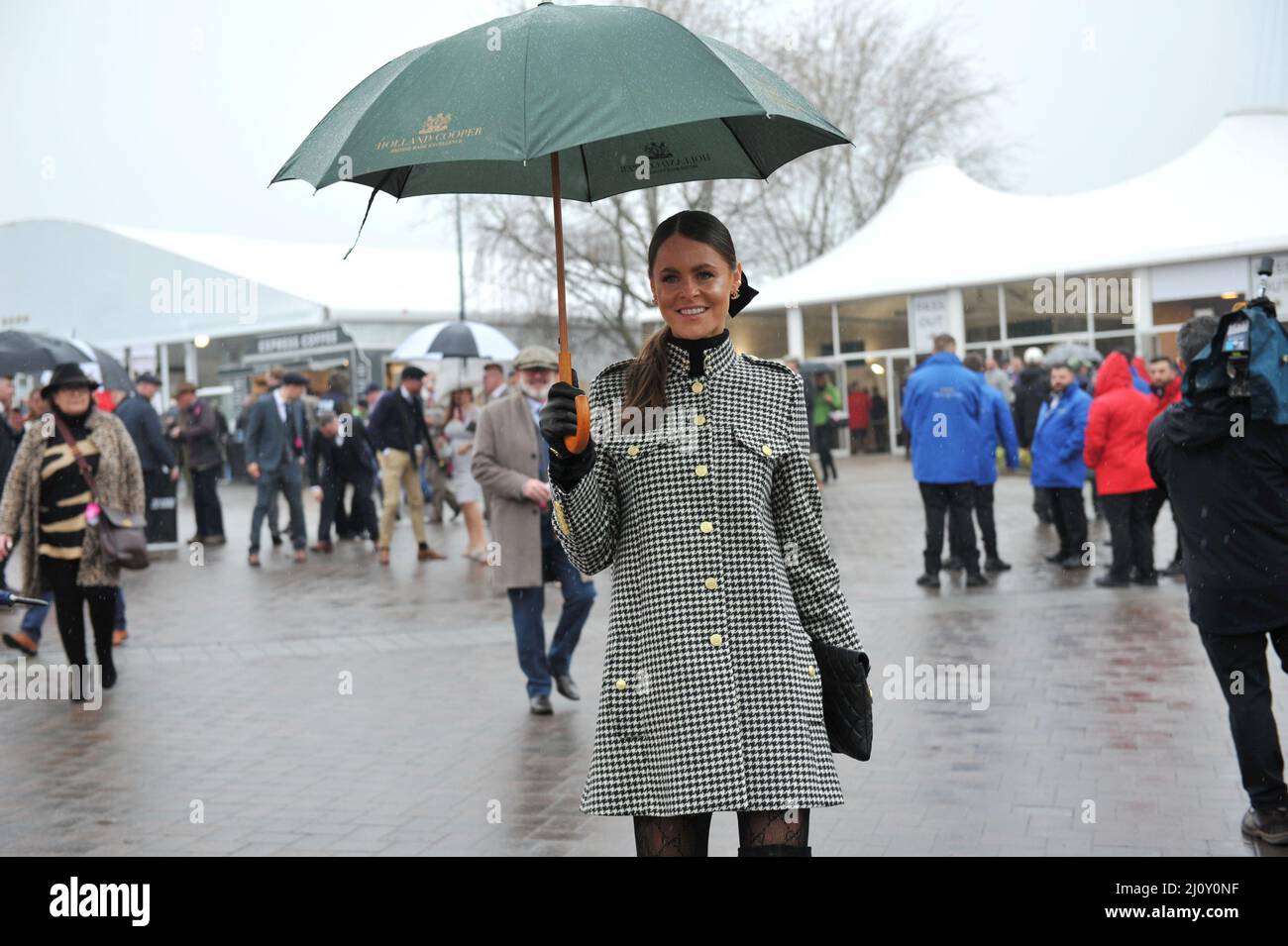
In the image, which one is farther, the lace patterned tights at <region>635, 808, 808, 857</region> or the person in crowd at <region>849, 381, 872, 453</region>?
the person in crowd at <region>849, 381, 872, 453</region>

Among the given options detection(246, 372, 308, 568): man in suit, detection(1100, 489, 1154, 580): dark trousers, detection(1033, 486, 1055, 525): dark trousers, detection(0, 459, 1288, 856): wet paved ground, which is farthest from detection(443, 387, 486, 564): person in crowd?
detection(1033, 486, 1055, 525): dark trousers

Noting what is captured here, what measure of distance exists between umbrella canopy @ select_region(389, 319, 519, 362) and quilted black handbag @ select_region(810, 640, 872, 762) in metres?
14.2

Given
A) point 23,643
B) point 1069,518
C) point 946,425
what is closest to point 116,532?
point 23,643

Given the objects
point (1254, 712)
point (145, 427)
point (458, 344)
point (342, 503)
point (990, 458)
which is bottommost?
point (1254, 712)

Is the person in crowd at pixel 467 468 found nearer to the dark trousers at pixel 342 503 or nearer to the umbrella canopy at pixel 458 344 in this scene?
the umbrella canopy at pixel 458 344

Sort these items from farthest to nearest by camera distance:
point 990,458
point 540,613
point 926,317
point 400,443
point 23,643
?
point 926,317 → point 400,443 → point 990,458 → point 23,643 → point 540,613

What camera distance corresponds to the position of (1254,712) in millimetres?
4910

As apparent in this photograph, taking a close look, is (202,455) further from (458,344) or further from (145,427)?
(458,344)

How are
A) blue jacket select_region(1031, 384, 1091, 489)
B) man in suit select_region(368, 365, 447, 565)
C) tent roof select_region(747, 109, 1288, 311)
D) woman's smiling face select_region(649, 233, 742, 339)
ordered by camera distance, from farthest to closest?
tent roof select_region(747, 109, 1288, 311) < man in suit select_region(368, 365, 447, 565) < blue jacket select_region(1031, 384, 1091, 489) < woman's smiling face select_region(649, 233, 742, 339)

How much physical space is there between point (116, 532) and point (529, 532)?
2645mm

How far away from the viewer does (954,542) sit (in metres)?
11.6

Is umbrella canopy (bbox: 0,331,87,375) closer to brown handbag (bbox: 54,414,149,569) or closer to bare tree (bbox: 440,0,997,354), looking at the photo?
brown handbag (bbox: 54,414,149,569)

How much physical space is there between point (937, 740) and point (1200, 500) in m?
1.91

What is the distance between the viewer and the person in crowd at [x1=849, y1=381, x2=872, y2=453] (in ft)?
107
